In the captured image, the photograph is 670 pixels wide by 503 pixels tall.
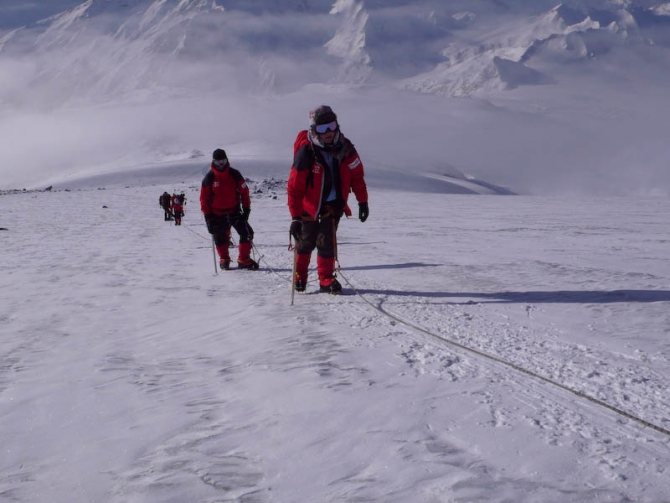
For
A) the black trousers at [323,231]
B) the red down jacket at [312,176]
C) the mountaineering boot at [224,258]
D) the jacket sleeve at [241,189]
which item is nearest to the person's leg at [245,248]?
the mountaineering boot at [224,258]

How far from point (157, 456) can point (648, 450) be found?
2120 millimetres

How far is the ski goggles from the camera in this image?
5578 millimetres

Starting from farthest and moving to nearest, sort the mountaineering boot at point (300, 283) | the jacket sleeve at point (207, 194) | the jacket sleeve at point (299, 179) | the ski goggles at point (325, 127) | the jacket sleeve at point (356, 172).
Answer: the jacket sleeve at point (207, 194) < the mountaineering boot at point (300, 283) < the jacket sleeve at point (356, 172) < the jacket sleeve at point (299, 179) < the ski goggles at point (325, 127)

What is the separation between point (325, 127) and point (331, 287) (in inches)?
65.4

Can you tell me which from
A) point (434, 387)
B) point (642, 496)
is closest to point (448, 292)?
point (434, 387)

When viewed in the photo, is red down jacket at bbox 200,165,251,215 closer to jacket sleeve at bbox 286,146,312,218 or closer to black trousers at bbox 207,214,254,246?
black trousers at bbox 207,214,254,246

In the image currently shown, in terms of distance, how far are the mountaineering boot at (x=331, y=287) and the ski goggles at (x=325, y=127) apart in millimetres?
1554

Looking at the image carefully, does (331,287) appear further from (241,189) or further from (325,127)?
(241,189)

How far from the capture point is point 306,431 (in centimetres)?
268

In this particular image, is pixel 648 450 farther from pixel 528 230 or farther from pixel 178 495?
pixel 528 230

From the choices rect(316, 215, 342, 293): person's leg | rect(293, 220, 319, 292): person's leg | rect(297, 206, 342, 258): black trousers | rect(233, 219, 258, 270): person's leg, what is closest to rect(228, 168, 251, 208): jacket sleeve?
rect(233, 219, 258, 270): person's leg

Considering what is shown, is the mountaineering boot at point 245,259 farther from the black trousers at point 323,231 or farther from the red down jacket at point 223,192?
the black trousers at point 323,231

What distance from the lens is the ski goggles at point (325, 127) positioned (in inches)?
220

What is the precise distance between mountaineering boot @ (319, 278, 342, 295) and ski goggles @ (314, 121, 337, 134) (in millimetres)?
1554
